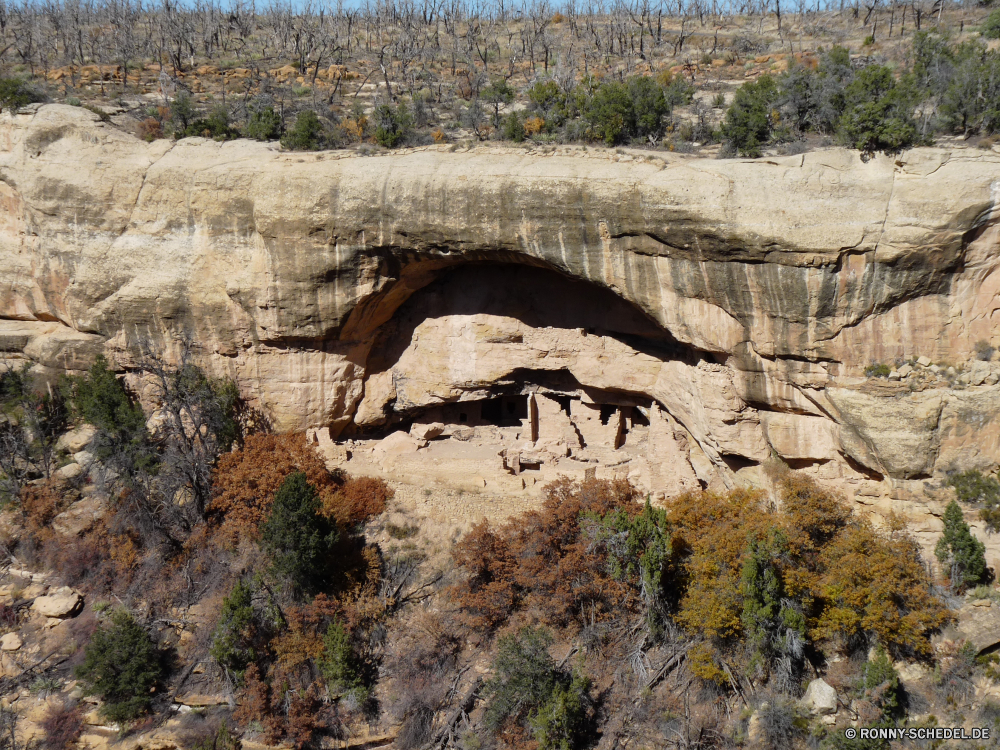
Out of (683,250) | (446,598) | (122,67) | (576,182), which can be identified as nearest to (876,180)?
(683,250)

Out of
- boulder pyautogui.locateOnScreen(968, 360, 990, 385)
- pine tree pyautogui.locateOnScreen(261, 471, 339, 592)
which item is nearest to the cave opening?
pine tree pyautogui.locateOnScreen(261, 471, 339, 592)

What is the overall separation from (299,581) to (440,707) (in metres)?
3.97

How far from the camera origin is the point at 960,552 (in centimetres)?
1366

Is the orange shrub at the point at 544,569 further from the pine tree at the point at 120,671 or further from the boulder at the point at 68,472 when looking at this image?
the boulder at the point at 68,472

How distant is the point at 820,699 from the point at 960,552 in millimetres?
3562

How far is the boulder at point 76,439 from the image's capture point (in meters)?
19.8

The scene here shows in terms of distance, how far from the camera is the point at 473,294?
18.2 meters

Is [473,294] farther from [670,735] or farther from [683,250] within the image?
[670,735]

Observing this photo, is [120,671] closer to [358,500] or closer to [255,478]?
[255,478]

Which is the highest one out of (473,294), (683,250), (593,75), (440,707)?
(593,75)

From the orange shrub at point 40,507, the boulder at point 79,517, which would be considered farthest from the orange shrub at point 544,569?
the orange shrub at point 40,507

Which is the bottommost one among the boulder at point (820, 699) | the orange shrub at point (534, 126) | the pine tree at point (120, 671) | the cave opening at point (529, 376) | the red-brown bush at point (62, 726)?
the red-brown bush at point (62, 726)

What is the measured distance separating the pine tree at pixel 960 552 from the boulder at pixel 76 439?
19.2 m

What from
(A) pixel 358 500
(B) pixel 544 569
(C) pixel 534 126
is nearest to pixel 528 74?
(C) pixel 534 126
